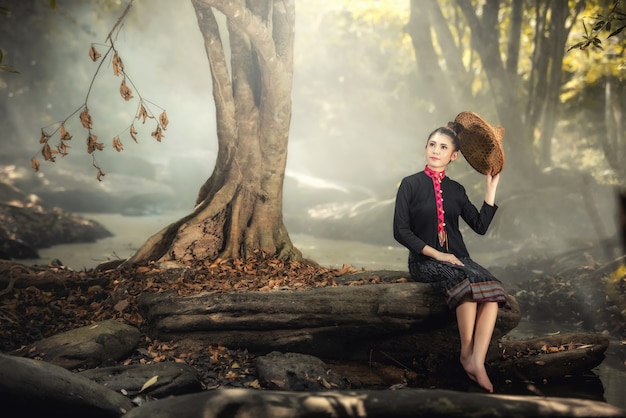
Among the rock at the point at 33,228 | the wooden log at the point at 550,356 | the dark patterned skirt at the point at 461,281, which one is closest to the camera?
the dark patterned skirt at the point at 461,281

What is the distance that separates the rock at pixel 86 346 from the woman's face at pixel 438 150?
329 centimetres

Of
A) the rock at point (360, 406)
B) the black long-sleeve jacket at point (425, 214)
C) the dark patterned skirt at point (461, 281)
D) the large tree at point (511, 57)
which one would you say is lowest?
the rock at point (360, 406)

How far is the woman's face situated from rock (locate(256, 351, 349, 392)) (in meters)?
2.05

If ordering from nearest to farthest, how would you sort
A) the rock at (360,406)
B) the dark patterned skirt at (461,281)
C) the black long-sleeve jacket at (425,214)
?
the rock at (360,406) < the dark patterned skirt at (461,281) < the black long-sleeve jacket at (425,214)

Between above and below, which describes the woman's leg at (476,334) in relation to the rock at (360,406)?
above

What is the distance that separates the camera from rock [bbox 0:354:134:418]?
11.4 feet

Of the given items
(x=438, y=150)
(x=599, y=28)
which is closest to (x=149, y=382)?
(x=438, y=150)

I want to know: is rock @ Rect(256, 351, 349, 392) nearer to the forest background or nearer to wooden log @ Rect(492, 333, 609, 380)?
wooden log @ Rect(492, 333, 609, 380)

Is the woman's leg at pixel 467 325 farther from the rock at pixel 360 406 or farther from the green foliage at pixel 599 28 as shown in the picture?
the green foliage at pixel 599 28

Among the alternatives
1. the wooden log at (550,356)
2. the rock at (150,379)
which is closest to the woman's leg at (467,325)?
the wooden log at (550,356)

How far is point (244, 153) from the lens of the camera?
7340 mm

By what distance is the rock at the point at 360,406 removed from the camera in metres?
3.30

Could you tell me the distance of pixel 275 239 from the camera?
736 cm

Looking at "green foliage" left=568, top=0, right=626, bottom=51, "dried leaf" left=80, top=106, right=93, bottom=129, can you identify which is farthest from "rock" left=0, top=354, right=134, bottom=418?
"green foliage" left=568, top=0, right=626, bottom=51
